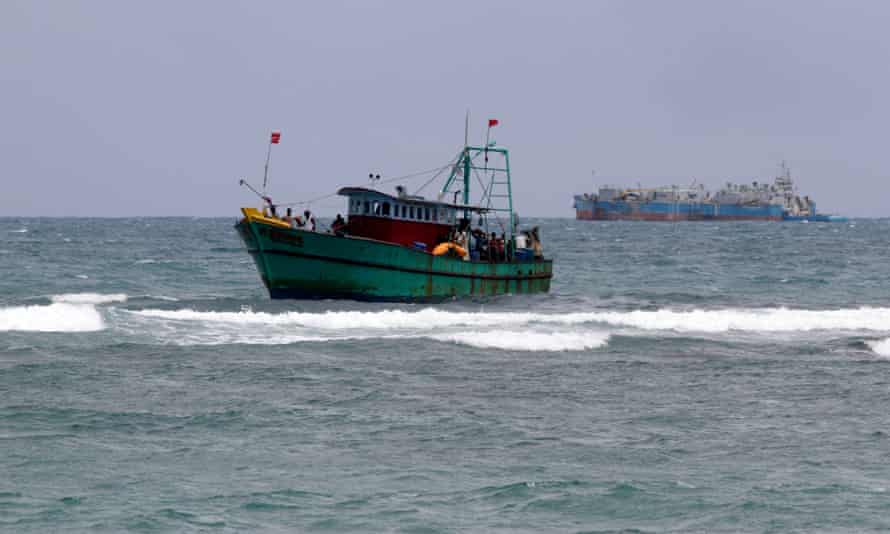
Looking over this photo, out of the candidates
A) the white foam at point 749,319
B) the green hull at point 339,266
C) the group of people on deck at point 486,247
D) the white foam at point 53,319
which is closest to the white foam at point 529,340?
the white foam at point 749,319

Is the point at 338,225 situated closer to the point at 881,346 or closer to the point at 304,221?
the point at 304,221

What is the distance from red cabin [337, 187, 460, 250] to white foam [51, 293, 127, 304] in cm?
928

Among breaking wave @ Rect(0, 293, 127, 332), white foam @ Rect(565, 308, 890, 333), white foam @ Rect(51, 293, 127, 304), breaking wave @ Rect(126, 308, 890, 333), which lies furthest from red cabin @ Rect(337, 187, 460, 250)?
breaking wave @ Rect(0, 293, 127, 332)

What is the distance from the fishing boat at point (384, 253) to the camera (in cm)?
3512

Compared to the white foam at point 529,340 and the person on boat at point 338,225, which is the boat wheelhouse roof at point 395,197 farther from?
the white foam at point 529,340

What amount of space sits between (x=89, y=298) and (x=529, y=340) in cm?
2010

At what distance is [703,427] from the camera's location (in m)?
16.5

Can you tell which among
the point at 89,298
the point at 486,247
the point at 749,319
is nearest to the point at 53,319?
the point at 89,298

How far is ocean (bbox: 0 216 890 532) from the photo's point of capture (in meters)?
12.1

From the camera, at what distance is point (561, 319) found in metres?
34.1

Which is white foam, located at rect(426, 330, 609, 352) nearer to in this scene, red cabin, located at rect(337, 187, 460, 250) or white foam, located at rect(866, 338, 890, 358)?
white foam, located at rect(866, 338, 890, 358)

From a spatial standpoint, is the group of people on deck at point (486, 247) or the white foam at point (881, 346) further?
the group of people on deck at point (486, 247)

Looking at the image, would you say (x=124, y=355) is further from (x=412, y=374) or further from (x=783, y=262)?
(x=783, y=262)

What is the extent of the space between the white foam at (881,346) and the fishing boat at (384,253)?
14.0 meters
